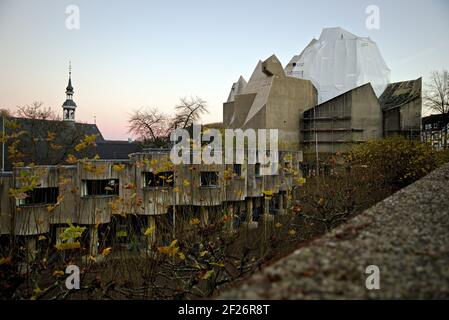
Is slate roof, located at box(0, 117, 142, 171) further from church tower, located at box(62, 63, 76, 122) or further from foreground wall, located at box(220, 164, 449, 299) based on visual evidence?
foreground wall, located at box(220, 164, 449, 299)

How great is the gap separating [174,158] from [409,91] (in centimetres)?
3006

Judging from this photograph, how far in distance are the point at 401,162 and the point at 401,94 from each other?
24.4 meters

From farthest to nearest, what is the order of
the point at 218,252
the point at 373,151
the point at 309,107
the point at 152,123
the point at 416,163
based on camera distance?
the point at 309,107
the point at 152,123
the point at 373,151
the point at 416,163
the point at 218,252

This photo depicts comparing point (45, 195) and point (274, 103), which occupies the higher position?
point (274, 103)

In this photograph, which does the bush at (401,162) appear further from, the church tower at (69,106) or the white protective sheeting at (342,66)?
the church tower at (69,106)

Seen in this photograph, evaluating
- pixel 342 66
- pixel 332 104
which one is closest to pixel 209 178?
pixel 332 104

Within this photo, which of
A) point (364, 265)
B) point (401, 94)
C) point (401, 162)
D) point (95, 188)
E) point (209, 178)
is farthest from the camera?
point (401, 94)

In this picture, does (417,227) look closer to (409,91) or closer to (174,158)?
(174,158)

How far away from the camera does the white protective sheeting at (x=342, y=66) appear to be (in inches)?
1501

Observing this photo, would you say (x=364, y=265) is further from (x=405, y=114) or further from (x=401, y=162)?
(x=405, y=114)

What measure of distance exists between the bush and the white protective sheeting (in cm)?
2711

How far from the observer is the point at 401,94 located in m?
32.0
